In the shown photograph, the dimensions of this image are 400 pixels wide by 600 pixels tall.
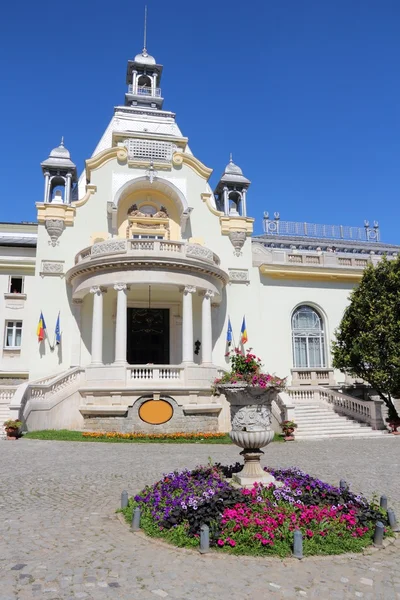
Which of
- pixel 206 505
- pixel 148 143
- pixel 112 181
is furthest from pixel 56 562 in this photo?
pixel 148 143

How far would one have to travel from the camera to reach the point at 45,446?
1598 cm

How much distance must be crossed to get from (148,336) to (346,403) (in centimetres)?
1142

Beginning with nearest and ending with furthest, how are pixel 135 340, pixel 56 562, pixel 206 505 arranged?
pixel 56 562, pixel 206 505, pixel 135 340

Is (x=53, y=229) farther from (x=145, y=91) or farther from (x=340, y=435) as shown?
(x=145, y=91)

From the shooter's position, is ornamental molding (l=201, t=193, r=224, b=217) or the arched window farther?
the arched window

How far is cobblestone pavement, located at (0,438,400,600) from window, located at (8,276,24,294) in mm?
18166

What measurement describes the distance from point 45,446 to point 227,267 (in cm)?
1624

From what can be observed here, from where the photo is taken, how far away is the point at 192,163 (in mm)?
29875

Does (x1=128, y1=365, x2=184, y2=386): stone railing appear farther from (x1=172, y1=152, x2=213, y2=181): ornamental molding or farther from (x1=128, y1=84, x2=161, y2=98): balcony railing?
(x1=128, y1=84, x2=161, y2=98): balcony railing

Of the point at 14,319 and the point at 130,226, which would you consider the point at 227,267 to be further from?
the point at 14,319

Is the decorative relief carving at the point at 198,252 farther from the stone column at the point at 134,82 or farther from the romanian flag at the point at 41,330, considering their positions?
the stone column at the point at 134,82

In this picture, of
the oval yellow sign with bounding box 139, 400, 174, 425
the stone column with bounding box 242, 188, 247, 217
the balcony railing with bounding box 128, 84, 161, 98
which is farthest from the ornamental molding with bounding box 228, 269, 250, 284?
the balcony railing with bounding box 128, 84, 161, 98

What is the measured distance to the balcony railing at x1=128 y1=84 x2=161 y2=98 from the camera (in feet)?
132

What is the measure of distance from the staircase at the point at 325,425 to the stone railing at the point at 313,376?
4717mm
